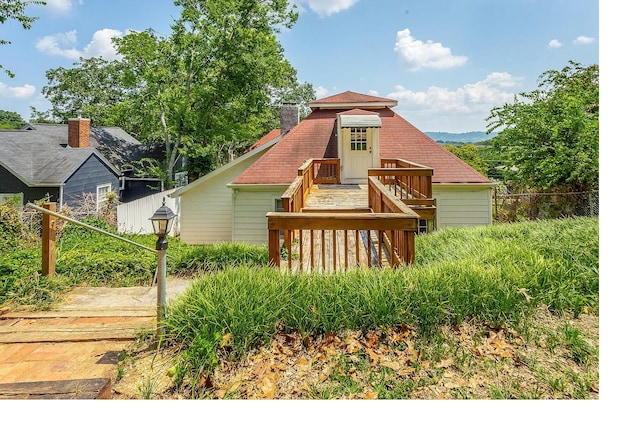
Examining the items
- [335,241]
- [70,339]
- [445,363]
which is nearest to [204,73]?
[335,241]

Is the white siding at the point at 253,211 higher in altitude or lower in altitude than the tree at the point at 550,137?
lower

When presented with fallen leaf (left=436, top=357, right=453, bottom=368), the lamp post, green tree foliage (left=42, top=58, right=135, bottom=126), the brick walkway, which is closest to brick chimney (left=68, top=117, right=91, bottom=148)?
green tree foliage (left=42, top=58, right=135, bottom=126)

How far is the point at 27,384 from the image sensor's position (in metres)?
1.90

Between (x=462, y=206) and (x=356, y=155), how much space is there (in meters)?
2.93

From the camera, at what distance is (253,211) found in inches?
336

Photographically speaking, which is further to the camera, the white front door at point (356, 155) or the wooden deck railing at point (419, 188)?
the white front door at point (356, 155)

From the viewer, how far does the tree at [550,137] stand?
830cm

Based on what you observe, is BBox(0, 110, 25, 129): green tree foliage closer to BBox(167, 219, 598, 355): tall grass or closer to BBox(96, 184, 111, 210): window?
BBox(96, 184, 111, 210): window

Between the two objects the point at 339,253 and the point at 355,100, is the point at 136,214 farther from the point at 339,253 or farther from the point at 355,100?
the point at 339,253

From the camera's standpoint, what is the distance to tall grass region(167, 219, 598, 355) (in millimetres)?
2248

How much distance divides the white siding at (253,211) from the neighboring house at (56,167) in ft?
16.3

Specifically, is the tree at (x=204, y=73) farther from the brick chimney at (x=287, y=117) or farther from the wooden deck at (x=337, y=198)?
the wooden deck at (x=337, y=198)

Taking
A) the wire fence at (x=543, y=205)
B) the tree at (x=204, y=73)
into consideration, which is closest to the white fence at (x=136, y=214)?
the tree at (x=204, y=73)

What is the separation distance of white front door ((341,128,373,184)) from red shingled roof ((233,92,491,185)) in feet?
1.36
